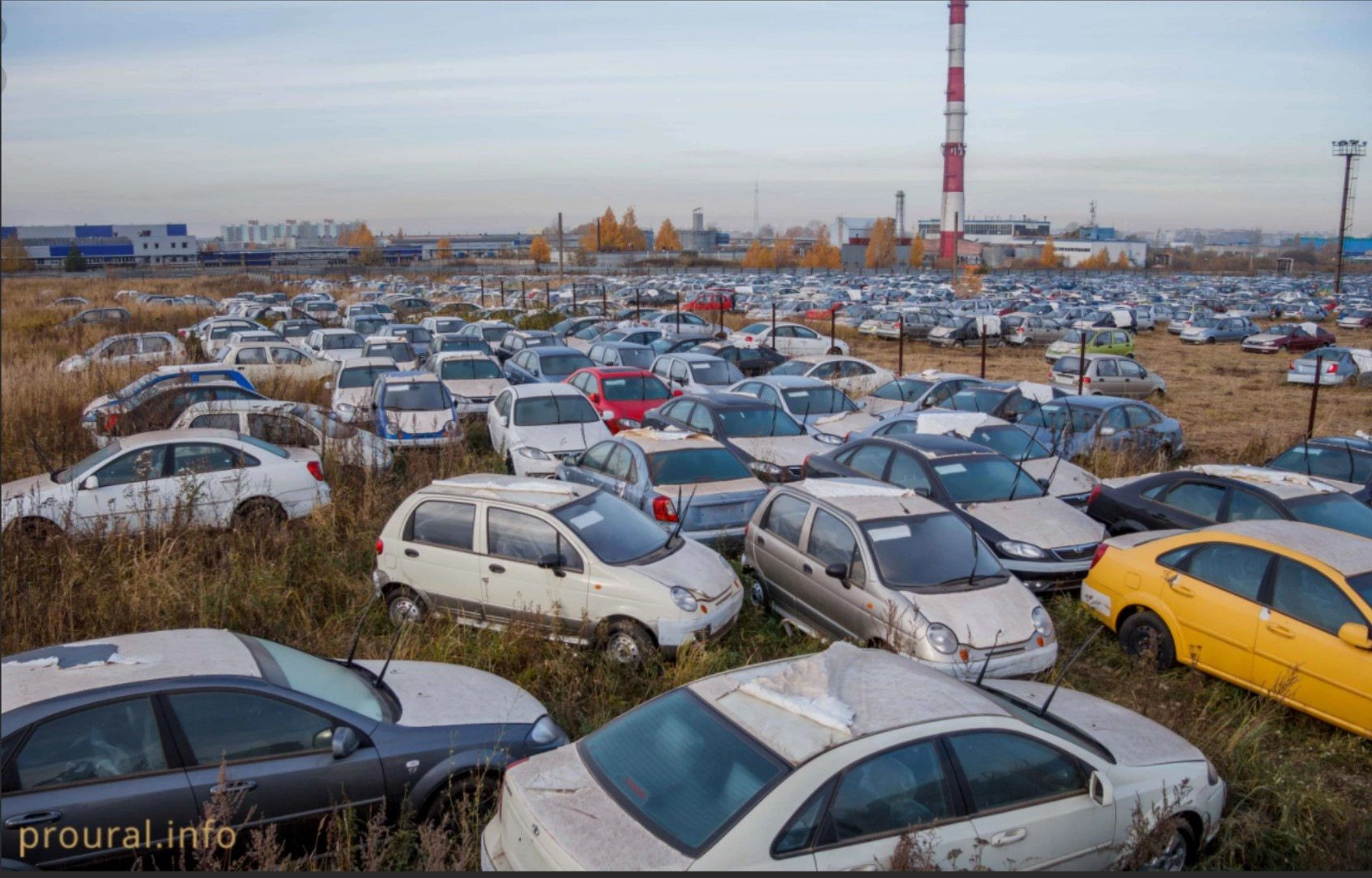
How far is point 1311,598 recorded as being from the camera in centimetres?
668

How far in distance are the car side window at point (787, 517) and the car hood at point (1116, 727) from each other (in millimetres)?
2820

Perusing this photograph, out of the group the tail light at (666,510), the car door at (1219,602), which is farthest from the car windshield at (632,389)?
the car door at (1219,602)

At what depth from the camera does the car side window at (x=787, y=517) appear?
8.52 metres

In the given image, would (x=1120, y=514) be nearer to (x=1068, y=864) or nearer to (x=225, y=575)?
(x=1068, y=864)

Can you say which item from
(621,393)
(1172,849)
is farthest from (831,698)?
(621,393)

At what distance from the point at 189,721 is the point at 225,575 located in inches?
185

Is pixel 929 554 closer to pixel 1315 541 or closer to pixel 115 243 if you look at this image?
pixel 1315 541

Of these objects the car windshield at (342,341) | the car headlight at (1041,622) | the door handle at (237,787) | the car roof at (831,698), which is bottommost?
the car headlight at (1041,622)

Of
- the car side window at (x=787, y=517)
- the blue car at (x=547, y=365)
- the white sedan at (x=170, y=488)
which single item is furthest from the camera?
the blue car at (x=547, y=365)

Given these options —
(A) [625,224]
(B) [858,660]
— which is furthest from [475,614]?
(A) [625,224]

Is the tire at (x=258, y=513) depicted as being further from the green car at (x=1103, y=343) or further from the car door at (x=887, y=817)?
the green car at (x=1103, y=343)

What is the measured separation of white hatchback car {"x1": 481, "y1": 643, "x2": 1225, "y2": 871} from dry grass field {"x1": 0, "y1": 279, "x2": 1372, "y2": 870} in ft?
2.67

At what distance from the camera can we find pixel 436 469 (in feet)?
42.2

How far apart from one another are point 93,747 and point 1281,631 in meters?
7.54
